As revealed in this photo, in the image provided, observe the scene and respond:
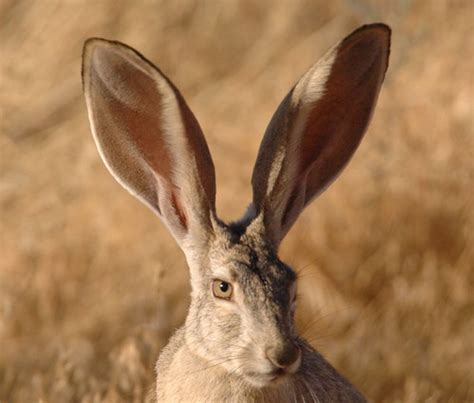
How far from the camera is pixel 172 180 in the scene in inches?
213

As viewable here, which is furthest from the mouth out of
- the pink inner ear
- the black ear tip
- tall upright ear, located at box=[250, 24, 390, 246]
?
the black ear tip

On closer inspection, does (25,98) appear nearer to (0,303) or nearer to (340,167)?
(0,303)

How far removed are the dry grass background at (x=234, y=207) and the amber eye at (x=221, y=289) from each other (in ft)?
3.23

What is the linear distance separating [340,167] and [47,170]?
118 inches

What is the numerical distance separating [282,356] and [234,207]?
9.51 ft

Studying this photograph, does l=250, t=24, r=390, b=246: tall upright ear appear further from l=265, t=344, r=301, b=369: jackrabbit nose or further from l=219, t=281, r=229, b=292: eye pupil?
l=265, t=344, r=301, b=369: jackrabbit nose

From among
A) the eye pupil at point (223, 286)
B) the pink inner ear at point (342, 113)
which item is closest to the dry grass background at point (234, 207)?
the pink inner ear at point (342, 113)

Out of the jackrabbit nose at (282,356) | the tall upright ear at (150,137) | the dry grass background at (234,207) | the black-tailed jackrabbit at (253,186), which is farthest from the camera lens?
the dry grass background at (234,207)

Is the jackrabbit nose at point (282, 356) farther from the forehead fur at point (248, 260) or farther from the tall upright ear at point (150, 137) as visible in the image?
the tall upright ear at point (150, 137)

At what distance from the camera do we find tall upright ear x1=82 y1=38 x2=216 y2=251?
515 centimetres

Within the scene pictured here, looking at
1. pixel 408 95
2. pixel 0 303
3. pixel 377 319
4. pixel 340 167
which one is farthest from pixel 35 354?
pixel 408 95

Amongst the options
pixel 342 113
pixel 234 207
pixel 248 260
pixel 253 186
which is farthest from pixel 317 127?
pixel 234 207

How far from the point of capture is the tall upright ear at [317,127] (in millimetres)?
5234

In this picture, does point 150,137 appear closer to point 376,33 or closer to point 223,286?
point 223,286
